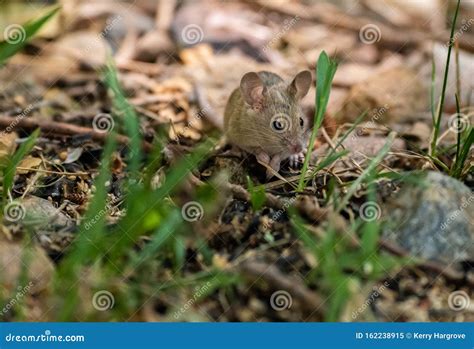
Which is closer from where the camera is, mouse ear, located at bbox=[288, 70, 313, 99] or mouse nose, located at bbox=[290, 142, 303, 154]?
mouse nose, located at bbox=[290, 142, 303, 154]

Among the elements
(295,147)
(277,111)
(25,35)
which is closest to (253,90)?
(277,111)

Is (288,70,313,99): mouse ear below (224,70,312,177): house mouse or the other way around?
the other way around

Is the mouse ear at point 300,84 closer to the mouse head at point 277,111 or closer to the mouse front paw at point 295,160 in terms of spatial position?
the mouse head at point 277,111

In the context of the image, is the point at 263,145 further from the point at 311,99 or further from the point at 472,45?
the point at 472,45

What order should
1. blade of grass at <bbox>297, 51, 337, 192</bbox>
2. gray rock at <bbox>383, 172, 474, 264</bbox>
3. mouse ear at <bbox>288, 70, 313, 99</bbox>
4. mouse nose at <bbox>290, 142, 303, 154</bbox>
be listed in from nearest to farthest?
gray rock at <bbox>383, 172, 474, 264</bbox>
blade of grass at <bbox>297, 51, 337, 192</bbox>
mouse nose at <bbox>290, 142, 303, 154</bbox>
mouse ear at <bbox>288, 70, 313, 99</bbox>

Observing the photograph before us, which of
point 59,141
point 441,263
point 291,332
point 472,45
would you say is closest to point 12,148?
point 59,141

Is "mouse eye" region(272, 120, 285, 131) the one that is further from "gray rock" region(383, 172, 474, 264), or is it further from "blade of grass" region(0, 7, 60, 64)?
"blade of grass" region(0, 7, 60, 64)

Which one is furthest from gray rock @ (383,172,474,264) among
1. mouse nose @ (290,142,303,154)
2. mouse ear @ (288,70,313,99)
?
mouse ear @ (288,70,313,99)

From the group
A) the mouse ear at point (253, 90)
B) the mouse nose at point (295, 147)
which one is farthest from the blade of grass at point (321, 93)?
the mouse ear at point (253, 90)

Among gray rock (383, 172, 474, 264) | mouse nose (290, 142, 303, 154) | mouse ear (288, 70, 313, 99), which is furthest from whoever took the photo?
mouse ear (288, 70, 313, 99)
